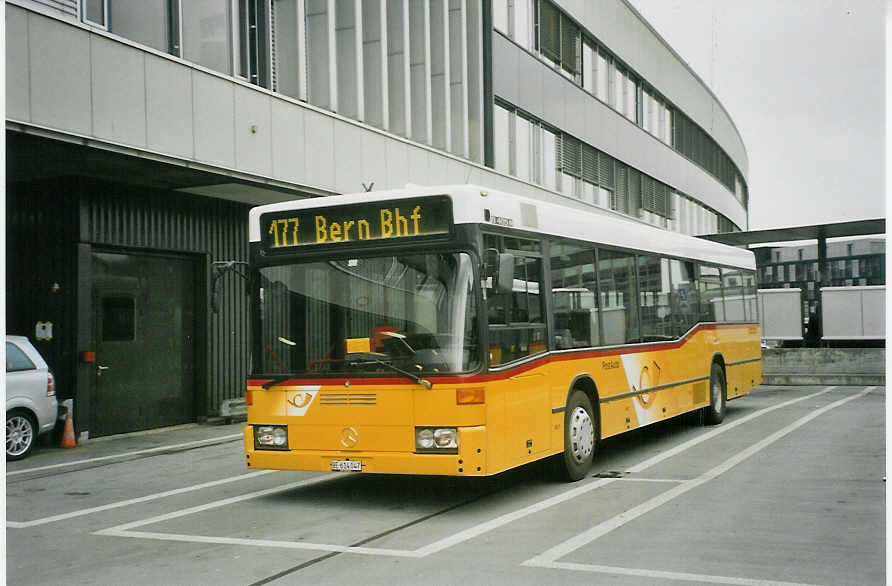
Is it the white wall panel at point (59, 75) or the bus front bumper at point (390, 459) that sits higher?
the white wall panel at point (59, 75)

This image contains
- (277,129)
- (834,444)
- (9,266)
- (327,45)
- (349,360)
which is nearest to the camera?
(349,360)

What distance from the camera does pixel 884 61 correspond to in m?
5.16

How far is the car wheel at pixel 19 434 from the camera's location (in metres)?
13.2

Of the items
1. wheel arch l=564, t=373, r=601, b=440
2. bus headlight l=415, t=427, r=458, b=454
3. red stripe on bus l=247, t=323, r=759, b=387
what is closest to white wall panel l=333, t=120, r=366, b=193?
red stripe on bus l=247, t=323, r=759, b=387

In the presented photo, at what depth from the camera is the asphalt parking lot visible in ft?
21.5

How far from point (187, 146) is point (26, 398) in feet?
14.3

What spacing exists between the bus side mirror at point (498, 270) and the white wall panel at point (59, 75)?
6.79 meters

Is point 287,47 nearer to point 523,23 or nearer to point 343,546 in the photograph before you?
point 523,23

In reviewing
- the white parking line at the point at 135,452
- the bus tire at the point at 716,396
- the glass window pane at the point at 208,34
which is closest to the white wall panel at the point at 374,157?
the glass window pane at the point at 208,34

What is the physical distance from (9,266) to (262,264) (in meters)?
7.81

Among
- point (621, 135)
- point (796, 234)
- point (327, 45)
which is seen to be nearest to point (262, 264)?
point (327, 45)

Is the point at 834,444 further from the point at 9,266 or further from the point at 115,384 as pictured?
the point at 9,266

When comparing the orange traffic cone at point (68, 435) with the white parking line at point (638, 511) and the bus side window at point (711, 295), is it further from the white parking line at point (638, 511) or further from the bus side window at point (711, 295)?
the bus side window at point (711, 295)

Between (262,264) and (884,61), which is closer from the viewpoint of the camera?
(884,61)
